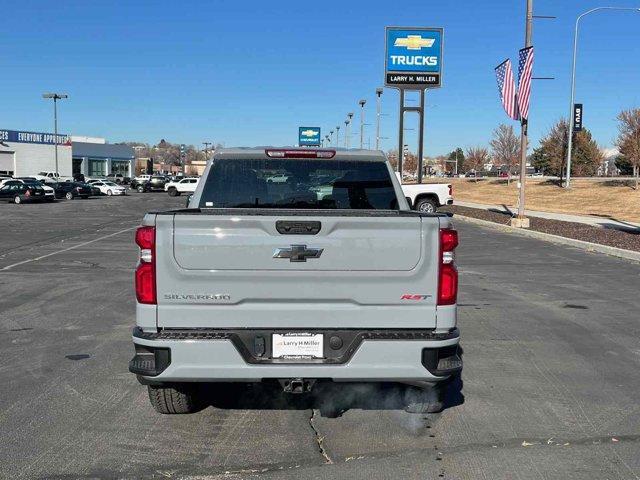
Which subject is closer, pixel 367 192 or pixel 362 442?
pixel 362 442

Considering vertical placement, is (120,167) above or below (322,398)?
above

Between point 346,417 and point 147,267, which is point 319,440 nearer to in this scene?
point 346,417

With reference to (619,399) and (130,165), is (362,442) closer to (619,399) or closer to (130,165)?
(619,399)

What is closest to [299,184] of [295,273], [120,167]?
[295,273]

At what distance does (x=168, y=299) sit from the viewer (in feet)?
12.5

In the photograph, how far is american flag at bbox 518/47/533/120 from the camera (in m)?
20.8

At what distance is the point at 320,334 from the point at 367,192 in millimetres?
1791

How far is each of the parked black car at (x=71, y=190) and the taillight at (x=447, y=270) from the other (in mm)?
48986

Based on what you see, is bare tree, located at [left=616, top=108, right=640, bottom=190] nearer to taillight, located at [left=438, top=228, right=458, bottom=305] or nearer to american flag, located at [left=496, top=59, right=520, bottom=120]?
american flag, located at [left=496, top=59, right=520, bottom=120]

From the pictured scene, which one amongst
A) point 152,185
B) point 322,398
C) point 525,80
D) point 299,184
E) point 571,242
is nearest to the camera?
point 322,398

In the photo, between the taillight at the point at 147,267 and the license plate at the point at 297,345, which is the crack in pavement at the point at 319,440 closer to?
the license plate at the point at 297,345

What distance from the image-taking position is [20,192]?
40812 mm

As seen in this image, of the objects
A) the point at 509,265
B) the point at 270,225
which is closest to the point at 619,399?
the point at 270,225

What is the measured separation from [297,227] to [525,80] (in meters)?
19.1
